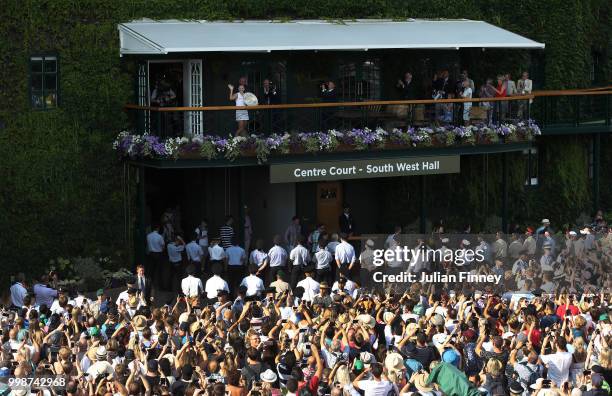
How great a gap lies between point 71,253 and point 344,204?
6.79 meters

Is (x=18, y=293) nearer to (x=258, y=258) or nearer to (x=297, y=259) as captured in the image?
(x=258, y=258)

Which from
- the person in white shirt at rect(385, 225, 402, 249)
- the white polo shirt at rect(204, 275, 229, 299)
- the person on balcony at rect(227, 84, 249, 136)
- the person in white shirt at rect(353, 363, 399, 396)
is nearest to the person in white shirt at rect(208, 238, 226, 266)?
the person on balcony at rect(227, 84, 249, 136)

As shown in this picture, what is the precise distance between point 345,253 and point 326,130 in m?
3.52

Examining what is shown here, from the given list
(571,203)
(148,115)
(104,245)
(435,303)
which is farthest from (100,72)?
(571,203)

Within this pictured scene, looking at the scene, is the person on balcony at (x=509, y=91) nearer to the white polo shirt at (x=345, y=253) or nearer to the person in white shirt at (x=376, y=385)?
the white polo shirt at (x=345, y=253)

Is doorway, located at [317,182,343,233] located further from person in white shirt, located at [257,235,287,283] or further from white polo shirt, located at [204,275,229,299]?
white polo shirt, located at [204,275,229,299]

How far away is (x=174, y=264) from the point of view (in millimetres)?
33594

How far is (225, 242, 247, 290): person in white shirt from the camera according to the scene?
3294cm

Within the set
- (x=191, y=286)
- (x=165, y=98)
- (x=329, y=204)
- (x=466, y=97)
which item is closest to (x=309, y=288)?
(x=191, y=286)

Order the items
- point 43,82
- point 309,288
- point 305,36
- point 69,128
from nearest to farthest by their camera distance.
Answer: point 309,288 < point 43,82 < point 69,128 < point 305,36

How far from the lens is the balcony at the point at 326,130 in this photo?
33.2m

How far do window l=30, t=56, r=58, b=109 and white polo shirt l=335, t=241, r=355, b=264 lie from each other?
23.3 ft

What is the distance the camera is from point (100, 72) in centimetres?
3412

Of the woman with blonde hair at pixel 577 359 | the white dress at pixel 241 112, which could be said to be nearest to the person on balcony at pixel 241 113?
the white dress at pixel 241 112
